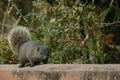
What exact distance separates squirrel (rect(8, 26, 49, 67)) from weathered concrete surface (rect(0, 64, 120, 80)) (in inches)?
15.3

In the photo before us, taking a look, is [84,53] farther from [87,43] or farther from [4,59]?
[4,59]

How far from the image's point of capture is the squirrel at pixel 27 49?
548 centimetres

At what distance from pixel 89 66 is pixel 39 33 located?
329 cm

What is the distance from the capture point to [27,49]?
5664mm

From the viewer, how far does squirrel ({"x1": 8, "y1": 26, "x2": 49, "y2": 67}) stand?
18.0ft

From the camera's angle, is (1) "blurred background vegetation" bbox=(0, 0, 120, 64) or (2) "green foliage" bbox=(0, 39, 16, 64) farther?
(2) "green foliage" bbox=(0, 39, 16, 64)

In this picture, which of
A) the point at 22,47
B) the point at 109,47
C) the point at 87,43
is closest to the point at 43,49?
the point at 22,47

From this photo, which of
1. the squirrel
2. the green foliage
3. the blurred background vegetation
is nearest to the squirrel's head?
the squirrel

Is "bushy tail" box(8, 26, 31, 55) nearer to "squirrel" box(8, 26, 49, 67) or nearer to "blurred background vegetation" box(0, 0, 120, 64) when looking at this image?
"squirrel" box(8, 26, 49, 67)

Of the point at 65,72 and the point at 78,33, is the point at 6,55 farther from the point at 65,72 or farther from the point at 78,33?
the point at 65,72

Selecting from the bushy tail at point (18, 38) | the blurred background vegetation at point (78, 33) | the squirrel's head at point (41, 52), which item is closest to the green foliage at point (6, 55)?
the blurred background vegetation at point (78, 33)

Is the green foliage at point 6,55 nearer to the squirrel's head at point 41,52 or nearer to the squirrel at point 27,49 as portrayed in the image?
the squirrel at point 27,49

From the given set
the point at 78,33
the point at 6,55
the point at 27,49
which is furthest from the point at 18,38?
the point at 6,55

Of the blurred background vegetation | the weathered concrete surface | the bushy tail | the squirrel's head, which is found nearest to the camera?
the weathered concrete surface
